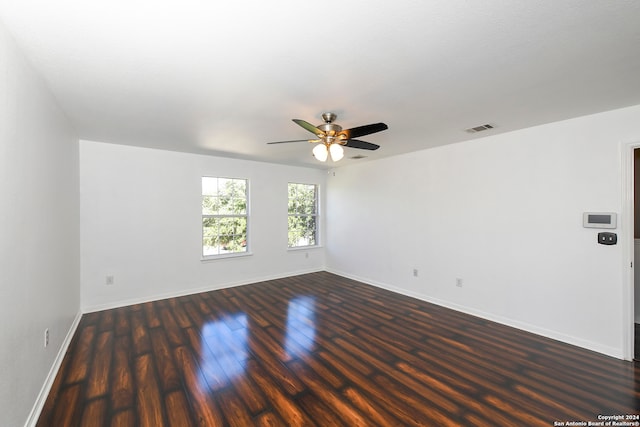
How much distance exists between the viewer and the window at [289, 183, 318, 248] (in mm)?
6145

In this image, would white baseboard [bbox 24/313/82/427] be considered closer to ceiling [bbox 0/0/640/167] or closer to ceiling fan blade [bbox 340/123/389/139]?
ceiling [bbox 0/0/640/167]

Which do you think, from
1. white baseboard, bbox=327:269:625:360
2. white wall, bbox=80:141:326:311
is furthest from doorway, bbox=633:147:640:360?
white wall, bbox=80:141:326:311

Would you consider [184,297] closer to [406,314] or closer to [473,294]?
[406,314]

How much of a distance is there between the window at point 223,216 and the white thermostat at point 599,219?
5022mm

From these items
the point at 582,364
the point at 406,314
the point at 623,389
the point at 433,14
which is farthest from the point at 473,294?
the point at 433,14

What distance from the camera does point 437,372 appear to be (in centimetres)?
242

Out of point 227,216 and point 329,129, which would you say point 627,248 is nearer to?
point 329,129

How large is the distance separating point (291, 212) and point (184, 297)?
105 inches

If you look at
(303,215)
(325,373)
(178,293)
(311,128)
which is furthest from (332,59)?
(303,215)

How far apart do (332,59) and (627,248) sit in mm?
3369

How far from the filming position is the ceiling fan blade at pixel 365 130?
8.00 feet

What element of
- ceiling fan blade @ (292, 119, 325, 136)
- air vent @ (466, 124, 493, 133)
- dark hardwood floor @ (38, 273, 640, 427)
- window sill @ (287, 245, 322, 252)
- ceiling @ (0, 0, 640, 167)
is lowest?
dark hardwood floor @ (38, 273, 640, 427)

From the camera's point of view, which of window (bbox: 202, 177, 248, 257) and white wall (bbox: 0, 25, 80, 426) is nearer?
white wall (bbox: 0, 25, 80, 426)

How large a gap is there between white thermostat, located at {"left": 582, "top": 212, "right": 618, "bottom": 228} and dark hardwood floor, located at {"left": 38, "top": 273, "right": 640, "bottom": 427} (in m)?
1.31
